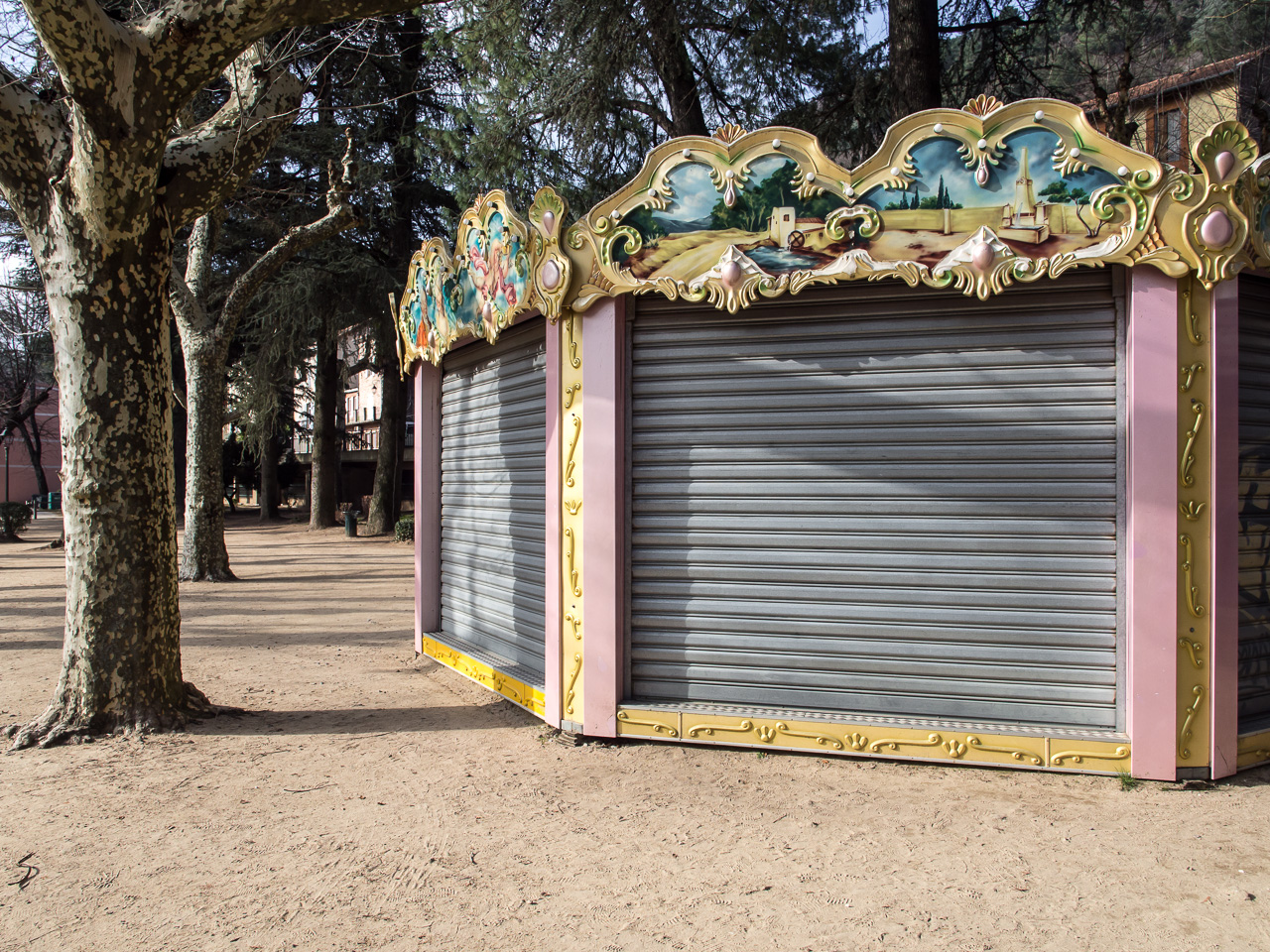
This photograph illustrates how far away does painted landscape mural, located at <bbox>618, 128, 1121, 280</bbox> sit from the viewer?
5.05 meters

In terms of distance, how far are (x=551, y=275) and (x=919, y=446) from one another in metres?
2.57

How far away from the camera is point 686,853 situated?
420 centimetres

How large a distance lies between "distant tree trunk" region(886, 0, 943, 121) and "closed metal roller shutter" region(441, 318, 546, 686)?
6539mm

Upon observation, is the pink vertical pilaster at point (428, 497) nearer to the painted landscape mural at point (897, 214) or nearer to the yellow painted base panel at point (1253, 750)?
the painted landscape mural at point (897, 214)

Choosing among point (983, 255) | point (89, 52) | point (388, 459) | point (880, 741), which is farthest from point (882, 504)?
point (388, 459)

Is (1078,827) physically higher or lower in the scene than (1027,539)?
lower

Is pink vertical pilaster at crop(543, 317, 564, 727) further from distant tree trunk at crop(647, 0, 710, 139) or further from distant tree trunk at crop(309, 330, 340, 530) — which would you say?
distant tree trunk at crop(309, 330, 340, 530)

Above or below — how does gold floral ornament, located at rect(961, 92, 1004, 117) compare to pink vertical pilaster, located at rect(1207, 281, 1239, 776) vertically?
above

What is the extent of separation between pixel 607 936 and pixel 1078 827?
2463 mm

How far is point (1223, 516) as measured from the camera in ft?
16.4

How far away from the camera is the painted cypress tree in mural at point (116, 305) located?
5.45 m

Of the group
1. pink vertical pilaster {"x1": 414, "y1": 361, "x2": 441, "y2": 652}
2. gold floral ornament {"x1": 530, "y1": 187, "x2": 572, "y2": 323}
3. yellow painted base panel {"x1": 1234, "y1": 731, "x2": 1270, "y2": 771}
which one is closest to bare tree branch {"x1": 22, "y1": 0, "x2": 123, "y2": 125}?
gold floral ornament {"x1": 530, "y1": 187, "x2": 572, "y2": 323}

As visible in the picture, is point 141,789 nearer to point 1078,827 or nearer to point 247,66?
point 1078,827

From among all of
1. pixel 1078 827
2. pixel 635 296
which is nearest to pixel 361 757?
pixel 635 296
